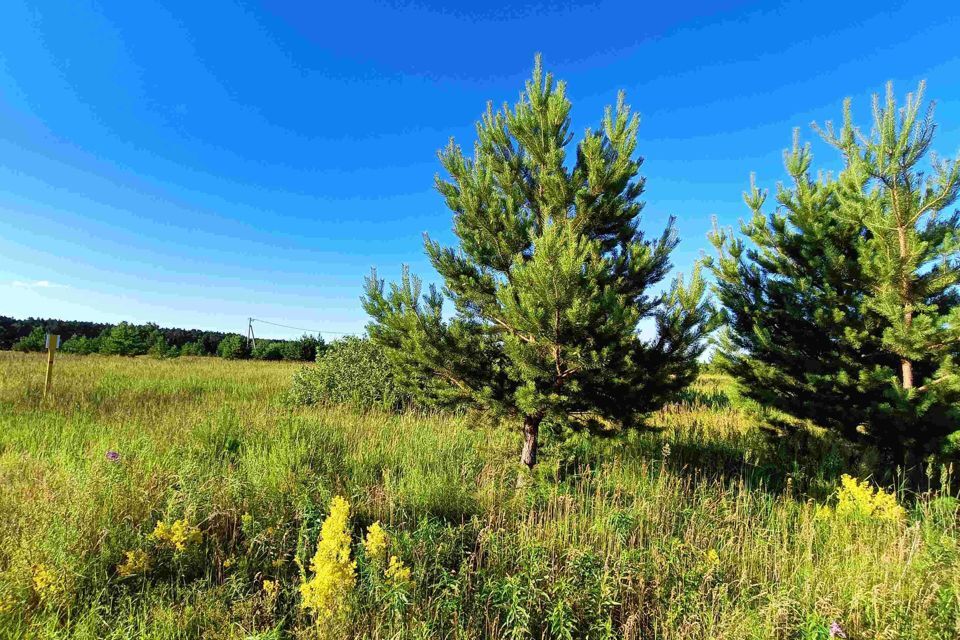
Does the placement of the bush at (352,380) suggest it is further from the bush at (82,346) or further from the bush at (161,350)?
the bush at (82,346)

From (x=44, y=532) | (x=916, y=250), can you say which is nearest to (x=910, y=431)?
(x=916, y=250)

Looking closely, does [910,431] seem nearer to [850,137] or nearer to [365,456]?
[850,137]

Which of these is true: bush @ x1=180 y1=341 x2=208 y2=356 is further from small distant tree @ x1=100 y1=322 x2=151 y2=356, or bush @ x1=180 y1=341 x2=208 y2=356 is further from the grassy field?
the grassy field

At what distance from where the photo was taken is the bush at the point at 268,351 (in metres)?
25.9

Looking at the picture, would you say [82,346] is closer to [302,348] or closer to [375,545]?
[302,348]

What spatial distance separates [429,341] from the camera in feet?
14.1

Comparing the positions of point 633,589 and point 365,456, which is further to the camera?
point 365,456

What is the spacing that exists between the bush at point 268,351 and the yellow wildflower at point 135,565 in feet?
85.3

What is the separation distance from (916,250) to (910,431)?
2.09m

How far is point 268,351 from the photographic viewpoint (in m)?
26.3

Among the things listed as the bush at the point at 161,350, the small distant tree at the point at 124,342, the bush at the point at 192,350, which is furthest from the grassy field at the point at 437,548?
the small distant tree at the point at 124,342

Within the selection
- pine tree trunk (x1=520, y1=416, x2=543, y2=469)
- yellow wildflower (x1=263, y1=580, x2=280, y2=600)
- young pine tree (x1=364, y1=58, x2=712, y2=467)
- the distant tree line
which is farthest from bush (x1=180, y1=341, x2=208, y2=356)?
yellow wildflower (x1=263, y1=580, x2=280, y2=600)

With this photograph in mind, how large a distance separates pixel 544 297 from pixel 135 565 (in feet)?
10.5

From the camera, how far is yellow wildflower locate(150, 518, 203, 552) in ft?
8.50
